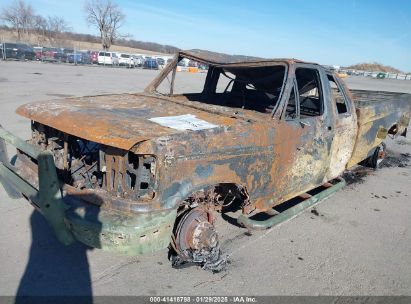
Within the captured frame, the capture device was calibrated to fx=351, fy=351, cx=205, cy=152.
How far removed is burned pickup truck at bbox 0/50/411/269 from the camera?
2.50 meters

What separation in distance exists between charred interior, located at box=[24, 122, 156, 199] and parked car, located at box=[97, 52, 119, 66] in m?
35.6

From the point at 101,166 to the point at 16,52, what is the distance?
32.5m

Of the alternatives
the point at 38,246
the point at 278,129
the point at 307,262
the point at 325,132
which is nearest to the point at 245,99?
the point at 325,132

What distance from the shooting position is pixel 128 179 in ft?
8.78

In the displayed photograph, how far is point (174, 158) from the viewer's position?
8.27 feet

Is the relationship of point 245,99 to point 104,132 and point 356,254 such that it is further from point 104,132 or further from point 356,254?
point 104,132

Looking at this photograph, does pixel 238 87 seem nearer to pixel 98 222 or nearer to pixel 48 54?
pixel 98 222

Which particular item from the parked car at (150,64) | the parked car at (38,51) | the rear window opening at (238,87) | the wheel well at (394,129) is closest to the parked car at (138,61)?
the parked car at (150,64)

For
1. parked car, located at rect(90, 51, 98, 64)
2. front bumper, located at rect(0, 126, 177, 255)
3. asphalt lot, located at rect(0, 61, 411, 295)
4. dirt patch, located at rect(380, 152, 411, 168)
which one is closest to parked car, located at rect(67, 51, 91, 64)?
parked car, located at rect(90, 51, 98, 64)

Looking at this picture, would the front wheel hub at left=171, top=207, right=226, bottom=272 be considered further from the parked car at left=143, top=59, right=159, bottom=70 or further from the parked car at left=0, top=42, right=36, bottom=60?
the parked car at left=143, top=59, right=159, bottom=70

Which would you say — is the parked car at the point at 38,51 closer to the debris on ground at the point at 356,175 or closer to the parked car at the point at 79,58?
the parked car at the point at 79,58

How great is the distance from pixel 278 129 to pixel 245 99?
5.18ft

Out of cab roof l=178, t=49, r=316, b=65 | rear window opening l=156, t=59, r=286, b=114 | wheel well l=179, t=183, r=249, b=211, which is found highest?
cab roof l=178, t=49, r=316, b=65

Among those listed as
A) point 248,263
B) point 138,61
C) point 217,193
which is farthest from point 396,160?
point 138,61
